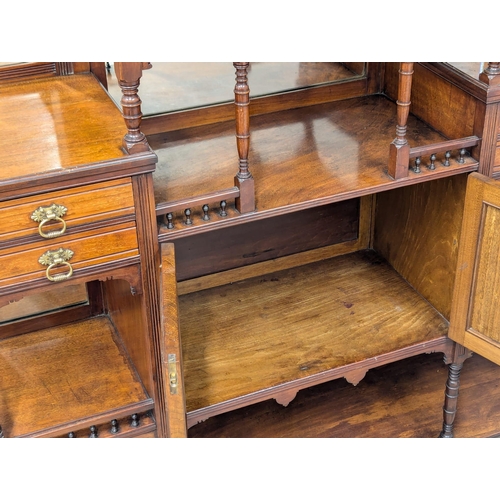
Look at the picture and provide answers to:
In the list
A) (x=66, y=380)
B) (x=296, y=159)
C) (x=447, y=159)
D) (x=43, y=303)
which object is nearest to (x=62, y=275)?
(x=66, y=380)

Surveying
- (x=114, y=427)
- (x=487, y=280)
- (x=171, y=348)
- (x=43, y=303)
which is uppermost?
(x=171, y=348)

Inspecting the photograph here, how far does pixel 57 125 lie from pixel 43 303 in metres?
0.73

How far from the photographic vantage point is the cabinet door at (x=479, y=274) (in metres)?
2.36

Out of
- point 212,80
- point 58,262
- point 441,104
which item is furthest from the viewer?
point 212,80

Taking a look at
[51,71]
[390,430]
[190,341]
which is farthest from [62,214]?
[390,430]

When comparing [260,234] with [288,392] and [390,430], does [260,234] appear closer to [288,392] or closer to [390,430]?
[288,392]

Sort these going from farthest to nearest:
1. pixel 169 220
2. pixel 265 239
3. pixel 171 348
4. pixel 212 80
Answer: pixel 265 239, pixel 212 80, pixel 169 220, pixel 171 348

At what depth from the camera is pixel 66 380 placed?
2.46 meters

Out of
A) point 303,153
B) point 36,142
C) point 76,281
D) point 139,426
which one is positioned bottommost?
point 139,426

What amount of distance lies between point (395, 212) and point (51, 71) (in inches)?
48.4

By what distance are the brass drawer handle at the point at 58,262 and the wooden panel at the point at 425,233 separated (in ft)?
3.86

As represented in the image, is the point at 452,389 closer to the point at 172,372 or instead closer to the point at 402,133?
the point at 402,133

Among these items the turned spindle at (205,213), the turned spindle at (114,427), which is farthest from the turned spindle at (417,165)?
the turned spindle at (114,427)

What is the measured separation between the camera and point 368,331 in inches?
104
